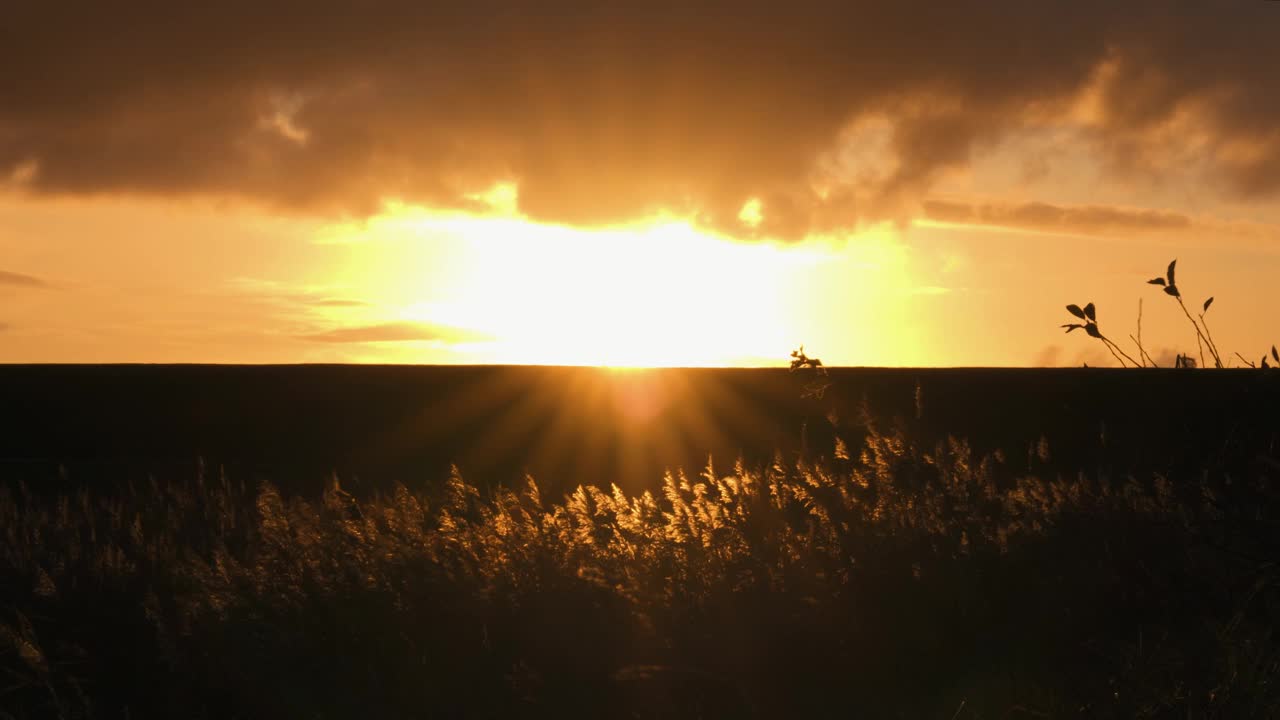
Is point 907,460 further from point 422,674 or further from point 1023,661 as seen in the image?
point 422,674

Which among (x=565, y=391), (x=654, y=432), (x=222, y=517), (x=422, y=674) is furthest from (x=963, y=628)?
(x=565, y=391)

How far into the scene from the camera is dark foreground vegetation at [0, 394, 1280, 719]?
4.88m

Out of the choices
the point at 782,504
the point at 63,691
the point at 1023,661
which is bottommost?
the point at 63,691

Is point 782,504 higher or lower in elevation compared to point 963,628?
higher

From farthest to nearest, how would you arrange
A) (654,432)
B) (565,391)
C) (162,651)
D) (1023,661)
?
1. (565,391)
2. (654,432)
3. (162,651)
4. (1023,661)

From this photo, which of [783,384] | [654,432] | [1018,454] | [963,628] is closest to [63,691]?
[963,628]

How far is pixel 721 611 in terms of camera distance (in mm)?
5703

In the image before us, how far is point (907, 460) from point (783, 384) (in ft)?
52.1

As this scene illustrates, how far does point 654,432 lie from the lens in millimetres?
17688

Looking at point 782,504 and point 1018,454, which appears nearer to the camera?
point 782,504

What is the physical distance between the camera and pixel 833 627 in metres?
5.50

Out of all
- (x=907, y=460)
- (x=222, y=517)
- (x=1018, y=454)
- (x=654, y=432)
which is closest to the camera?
(x=907, y=460)

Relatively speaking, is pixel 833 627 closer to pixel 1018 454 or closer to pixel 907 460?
pixel 907 460

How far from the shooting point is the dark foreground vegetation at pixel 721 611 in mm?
4879
